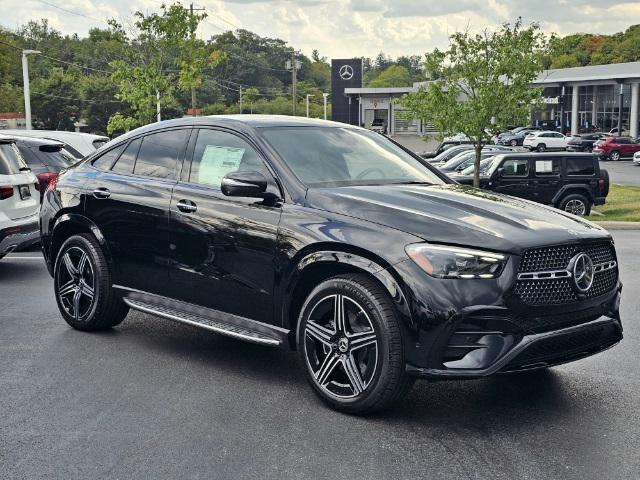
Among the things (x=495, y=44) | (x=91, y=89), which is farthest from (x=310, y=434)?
(x=91, y=89)

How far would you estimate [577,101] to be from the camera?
84.6 meters

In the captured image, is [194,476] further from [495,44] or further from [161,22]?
[161,22]

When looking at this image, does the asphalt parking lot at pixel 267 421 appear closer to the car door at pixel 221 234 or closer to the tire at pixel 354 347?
the tire at pixel 354 347

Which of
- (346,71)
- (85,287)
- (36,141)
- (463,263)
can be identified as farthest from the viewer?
(346,71)

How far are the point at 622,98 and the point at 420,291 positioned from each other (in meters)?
77.6

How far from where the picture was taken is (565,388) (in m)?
5.65

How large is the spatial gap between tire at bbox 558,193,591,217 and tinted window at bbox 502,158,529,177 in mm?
1137

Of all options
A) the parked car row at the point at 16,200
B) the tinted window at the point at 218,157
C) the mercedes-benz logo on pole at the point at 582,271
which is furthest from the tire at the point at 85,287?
the mercedes-benz logo on pole at the point at 582,271

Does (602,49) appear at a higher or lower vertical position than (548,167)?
higher

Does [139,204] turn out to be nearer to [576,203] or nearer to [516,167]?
[516,167]

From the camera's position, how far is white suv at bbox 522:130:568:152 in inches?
2451

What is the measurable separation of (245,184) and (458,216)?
138cm

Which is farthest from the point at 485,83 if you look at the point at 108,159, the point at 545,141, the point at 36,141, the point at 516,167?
the point at 545,141

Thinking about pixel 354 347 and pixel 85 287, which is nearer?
pixel 354 347
